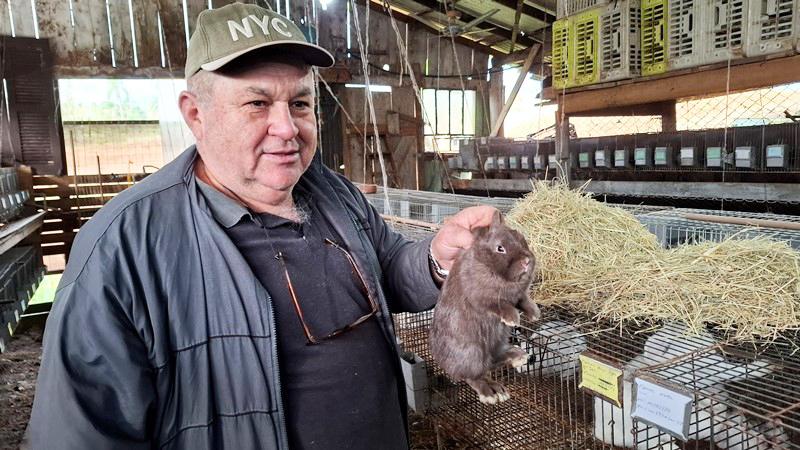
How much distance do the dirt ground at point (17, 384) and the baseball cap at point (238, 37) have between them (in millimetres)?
4137

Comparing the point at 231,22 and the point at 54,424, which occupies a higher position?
the point at 231,22

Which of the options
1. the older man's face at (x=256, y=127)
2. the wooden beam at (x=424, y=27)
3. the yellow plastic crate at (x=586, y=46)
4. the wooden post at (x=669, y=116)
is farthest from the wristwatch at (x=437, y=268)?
the wooden beam at (x=424, y=27)

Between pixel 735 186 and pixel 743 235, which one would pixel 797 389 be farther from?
pixel 735 186

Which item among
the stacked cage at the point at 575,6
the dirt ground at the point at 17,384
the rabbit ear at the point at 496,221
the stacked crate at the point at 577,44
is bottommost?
the dirt ground at the point at 17,384

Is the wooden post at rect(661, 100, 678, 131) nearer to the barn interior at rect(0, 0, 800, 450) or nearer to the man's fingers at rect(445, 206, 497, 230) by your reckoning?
the barn interior at rect(0, 0, 800, 450)

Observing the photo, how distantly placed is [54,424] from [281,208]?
0.69m

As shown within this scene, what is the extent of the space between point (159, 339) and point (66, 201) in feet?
31.6

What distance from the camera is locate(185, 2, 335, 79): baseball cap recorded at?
121 cm

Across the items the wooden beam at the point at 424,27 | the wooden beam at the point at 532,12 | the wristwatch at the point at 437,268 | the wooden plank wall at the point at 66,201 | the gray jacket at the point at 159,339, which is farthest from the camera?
the wooden beam at the point at 424,27

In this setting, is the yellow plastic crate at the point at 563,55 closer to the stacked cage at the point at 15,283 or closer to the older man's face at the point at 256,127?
the older man's face at the point at 256,127

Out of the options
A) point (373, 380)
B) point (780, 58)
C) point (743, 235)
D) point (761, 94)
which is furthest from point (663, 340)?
point (761, 94)

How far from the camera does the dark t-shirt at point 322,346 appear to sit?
1311 millimetres

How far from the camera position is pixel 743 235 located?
276 cm

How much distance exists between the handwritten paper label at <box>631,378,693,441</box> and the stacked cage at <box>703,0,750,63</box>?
343cm
